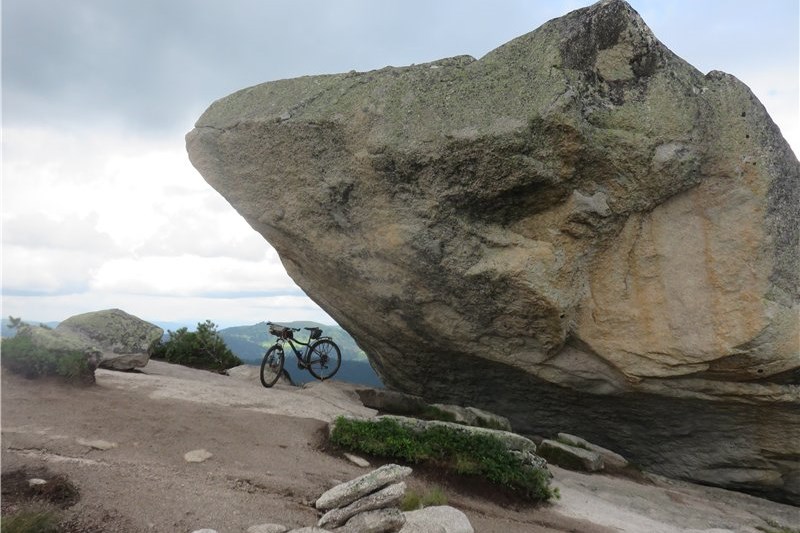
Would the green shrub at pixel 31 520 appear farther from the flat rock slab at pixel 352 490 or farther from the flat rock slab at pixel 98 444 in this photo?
the flat rock slab at pixel 352 490

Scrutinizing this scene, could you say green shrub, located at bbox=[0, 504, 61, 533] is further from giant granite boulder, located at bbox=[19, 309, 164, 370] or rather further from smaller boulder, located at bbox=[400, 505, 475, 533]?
giant granite boulder, located at bbox=[19, 309, 164, 370]

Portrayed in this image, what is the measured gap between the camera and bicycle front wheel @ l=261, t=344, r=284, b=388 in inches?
660

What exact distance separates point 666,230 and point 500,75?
17.8 ft

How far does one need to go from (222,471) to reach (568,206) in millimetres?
9271

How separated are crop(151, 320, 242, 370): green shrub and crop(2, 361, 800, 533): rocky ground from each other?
506cm

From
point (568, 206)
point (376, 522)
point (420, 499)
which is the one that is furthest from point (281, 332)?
point (376, 522)

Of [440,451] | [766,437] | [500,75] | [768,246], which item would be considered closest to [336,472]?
[440,451]

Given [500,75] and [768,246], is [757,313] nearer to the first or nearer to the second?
[768,246]

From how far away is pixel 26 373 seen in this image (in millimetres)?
12852

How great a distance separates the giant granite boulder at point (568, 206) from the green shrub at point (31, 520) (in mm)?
8833

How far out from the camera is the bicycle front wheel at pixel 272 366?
16766mm

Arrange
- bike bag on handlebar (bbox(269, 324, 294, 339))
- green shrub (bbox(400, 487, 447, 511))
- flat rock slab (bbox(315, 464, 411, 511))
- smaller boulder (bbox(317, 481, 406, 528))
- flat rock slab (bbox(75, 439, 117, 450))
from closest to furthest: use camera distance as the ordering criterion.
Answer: smaller boulder (bbox(317, 481, 406, 528)) < flat rock slab (bbox(315, 464, 411, 511)) < green shrub (bbox(400, 487, 447, 511)) < flat rock slab (bbox(75, 439, 117, 450)) < bike bag on handlebar (bbox(269, 324, 294, 339))

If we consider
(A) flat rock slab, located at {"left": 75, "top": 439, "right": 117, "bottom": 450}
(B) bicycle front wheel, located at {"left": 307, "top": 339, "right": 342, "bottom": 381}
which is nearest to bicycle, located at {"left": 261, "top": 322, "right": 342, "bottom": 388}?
(B) bicycle front wheel, located at {"left": 307, "top": 339, "right": 342, "bottom": 381}

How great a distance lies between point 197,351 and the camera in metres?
21.1
